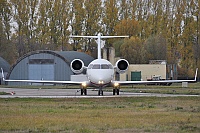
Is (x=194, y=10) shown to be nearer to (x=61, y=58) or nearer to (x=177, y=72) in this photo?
(x=177, y=72)

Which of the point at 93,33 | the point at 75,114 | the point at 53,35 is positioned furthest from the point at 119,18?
the point at 75,114

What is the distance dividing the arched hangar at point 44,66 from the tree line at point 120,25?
41.5ft

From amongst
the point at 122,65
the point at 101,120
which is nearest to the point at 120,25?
the point at 122,65

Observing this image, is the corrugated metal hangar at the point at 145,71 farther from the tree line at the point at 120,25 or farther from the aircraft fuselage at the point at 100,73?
the aircraft fuselage at the point at 100,73

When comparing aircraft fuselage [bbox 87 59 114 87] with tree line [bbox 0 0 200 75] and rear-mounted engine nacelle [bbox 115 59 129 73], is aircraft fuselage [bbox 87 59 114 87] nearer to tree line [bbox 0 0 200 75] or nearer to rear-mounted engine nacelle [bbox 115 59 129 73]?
rear-mounted engine nacelle [bbox 115 59 129 73]

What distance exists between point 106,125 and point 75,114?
4.72 m

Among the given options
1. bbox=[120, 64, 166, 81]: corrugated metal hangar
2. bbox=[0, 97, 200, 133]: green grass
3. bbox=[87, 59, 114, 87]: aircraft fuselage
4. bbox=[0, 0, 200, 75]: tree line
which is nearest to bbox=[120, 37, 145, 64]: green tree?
bbox=[0, 0, 200, 75]: tree line

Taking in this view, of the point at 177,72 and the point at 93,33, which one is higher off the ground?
the point at 93,33

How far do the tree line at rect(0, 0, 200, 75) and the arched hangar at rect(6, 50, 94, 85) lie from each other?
41.5 feet

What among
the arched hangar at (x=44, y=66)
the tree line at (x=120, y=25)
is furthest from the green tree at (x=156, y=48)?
the arched hangar at (x=44, y=66)

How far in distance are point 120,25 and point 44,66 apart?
1652cm

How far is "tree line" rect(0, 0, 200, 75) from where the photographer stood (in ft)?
302

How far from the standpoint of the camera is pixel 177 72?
294 ft

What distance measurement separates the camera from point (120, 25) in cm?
9150
